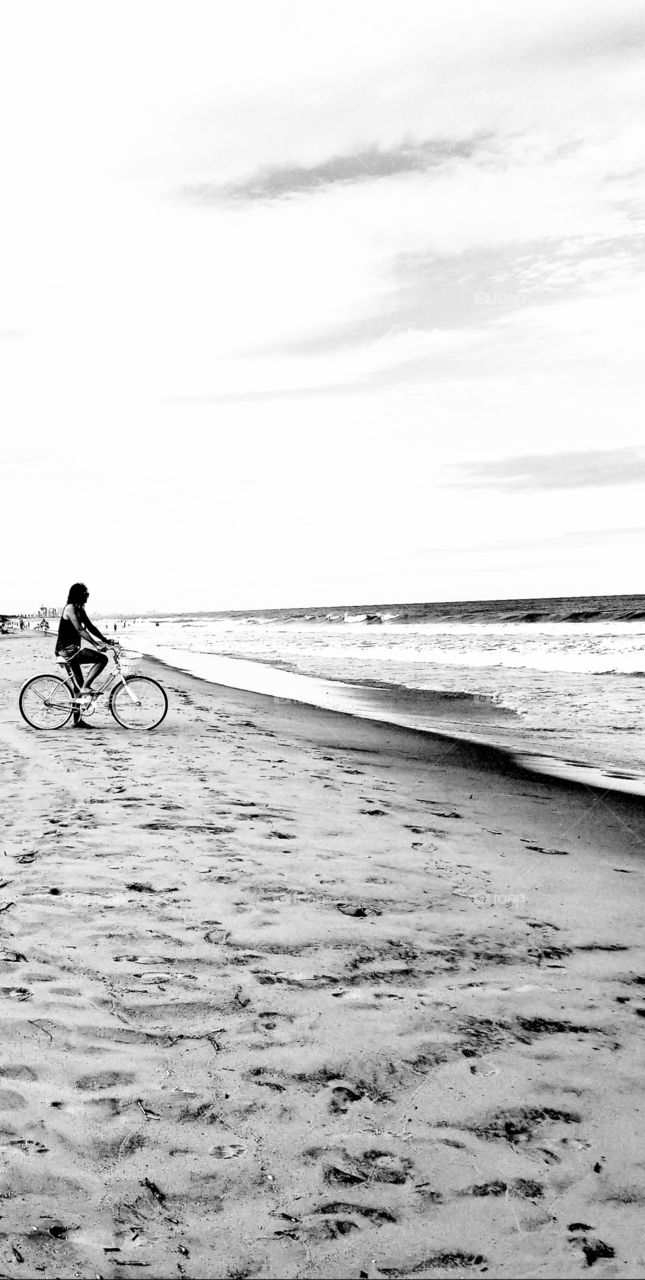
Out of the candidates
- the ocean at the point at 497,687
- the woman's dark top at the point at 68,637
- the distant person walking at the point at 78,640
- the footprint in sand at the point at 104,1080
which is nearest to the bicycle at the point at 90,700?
the distant person walking at the point at 78,640

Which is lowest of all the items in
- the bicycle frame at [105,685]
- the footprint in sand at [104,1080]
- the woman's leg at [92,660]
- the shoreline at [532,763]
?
the shoreline at [532,763]

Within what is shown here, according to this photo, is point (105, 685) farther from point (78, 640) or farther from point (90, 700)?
point (78, 640)

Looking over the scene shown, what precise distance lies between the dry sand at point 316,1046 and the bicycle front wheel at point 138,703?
5516mm

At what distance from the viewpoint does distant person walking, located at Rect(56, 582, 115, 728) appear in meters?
12.6

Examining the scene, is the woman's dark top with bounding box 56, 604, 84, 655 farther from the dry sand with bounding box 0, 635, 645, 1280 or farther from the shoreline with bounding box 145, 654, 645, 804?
the dry sand with bounding box 0, 635, 645, 1280

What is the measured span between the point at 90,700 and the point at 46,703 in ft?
2.30

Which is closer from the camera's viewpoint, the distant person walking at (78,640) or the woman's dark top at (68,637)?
the distant person walking at (78,640)

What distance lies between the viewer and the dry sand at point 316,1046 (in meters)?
2.72

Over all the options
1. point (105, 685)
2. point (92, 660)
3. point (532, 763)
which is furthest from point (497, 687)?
point (92, 660)

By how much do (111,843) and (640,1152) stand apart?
4.57m

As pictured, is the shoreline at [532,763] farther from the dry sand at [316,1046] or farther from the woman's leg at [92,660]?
the woman's leg at [92,660]

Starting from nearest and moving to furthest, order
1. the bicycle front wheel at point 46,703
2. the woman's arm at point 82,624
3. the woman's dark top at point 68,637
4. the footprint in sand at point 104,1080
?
the footprint in sand at point 104,1080
the woman's arm at point 82,624
the woman's dark top at point 68,637
the bicycle front wheel at point 46,703

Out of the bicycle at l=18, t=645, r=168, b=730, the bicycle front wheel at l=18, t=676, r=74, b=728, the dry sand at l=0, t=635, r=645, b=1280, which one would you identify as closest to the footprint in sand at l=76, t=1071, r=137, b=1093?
the dry sand at l=0, t=635, r=645, b=1280

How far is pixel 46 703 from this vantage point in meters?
13.1
